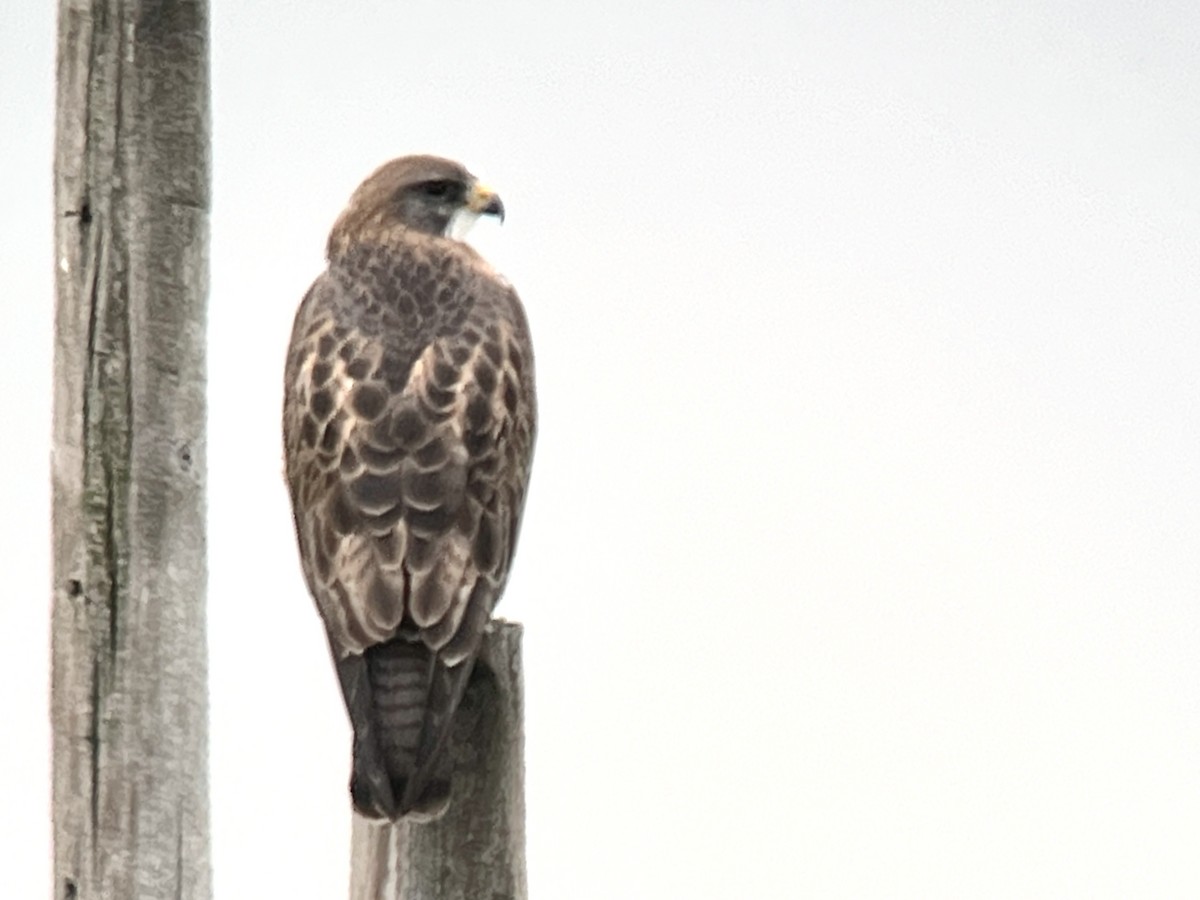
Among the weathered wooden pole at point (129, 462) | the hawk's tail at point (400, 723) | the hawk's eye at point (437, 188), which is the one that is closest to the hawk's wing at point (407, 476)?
the hawk's tail at point (400, 723)

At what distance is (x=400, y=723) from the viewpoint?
4.27m

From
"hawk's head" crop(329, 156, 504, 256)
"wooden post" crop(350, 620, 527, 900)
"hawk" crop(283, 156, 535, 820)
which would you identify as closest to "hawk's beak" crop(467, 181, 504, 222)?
"hawk's head" crop(329, 156, 504, 256)

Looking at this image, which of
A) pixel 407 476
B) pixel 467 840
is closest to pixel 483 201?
pixel 407 476

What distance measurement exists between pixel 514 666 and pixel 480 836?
1.49 feet

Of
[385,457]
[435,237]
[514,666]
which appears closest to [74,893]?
[514,666]

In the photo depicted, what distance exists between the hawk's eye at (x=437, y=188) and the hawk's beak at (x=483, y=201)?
0.07 m

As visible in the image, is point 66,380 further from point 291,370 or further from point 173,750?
point 291,370

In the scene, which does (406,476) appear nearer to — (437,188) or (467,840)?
(467,840)

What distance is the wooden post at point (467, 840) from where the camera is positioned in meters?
3.99

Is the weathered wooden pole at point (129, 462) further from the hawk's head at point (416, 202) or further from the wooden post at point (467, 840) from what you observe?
the hawk's head at point (416, 202)

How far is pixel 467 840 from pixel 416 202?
2.86 m

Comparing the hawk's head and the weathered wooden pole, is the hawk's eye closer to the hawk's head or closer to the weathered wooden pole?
the hawk's head

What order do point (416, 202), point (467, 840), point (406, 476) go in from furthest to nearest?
point (416, 202), point (406, 476), point (467, 840)

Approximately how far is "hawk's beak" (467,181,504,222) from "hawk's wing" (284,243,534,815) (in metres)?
0.68
